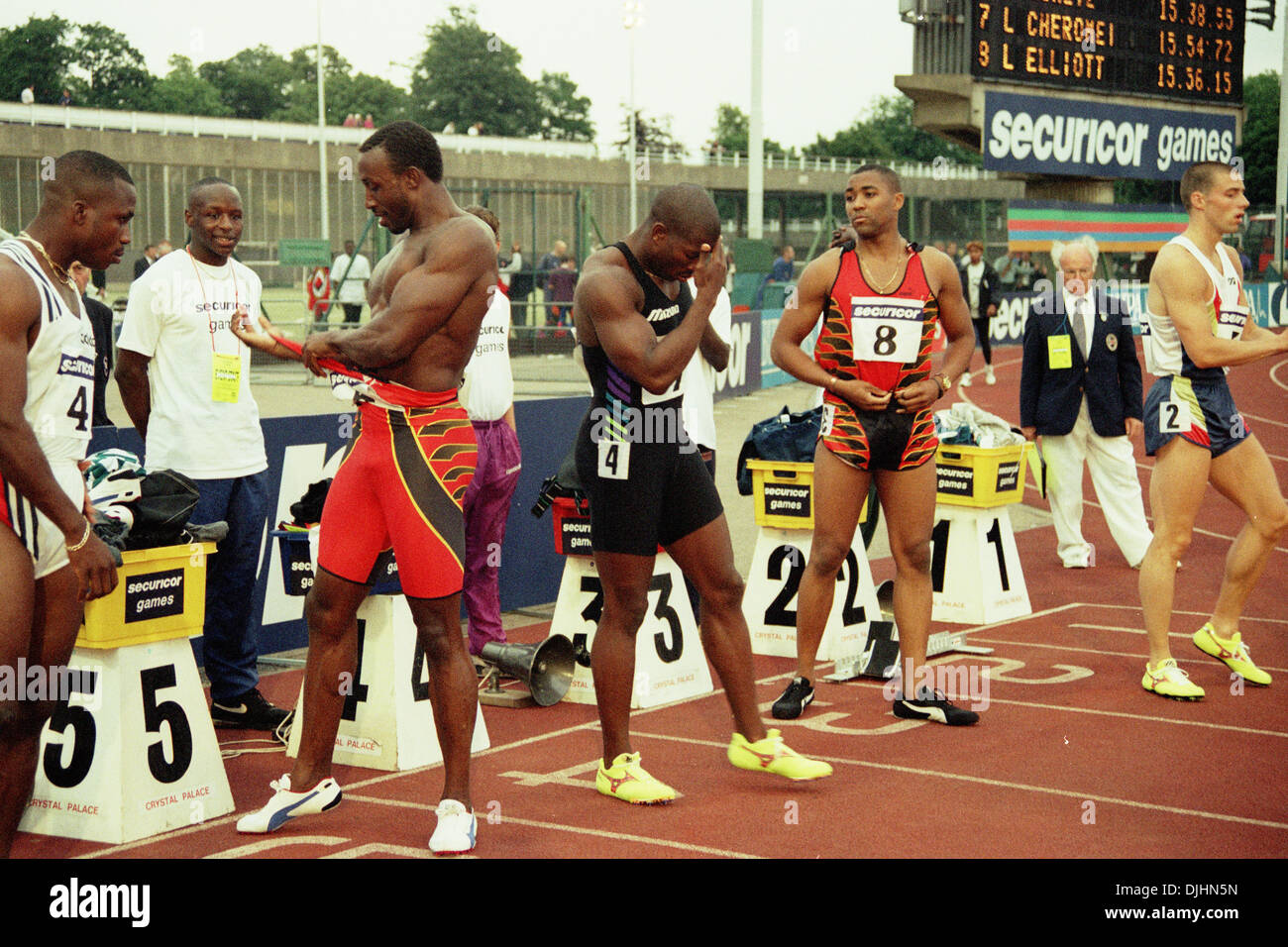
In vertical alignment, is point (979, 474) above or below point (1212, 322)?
below

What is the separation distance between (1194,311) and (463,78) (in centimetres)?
9572

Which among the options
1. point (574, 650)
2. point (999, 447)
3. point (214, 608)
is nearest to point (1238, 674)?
point (999, 447)

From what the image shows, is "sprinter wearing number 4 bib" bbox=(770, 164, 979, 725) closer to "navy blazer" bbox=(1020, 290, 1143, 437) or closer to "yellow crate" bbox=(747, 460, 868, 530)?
"yellow crate" bbox=(747, 460, 868, 530)

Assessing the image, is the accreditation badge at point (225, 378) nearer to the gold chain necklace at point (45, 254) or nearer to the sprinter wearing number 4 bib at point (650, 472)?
the sprinter wearing number 4 bib at point (650, 472)

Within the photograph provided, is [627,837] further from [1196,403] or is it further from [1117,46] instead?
[1117,46]

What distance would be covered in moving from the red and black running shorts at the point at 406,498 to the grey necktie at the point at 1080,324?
6.41m

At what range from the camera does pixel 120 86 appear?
80.4 m

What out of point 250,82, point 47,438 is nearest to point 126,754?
point 47,438

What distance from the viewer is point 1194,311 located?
6.75 metres

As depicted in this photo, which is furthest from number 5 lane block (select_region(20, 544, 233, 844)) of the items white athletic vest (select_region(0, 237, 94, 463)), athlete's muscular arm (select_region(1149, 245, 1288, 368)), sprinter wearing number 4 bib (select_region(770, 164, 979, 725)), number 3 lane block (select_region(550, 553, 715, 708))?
athlete's muscular arm (select_region(1149, 245, 1288, 368))

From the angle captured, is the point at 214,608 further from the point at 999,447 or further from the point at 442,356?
the point at 999,447

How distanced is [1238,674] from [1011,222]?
23511mm

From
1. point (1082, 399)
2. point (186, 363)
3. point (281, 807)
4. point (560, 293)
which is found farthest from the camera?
point (560, 293)

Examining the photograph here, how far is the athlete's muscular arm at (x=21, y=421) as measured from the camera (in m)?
4.01
